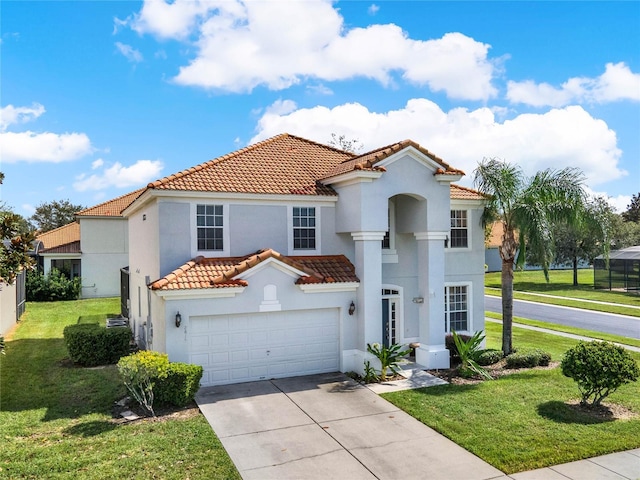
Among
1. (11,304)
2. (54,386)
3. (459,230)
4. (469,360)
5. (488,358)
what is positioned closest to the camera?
(54,386)

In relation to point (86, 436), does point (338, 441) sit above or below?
below

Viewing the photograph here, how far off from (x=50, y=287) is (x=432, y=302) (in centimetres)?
2842

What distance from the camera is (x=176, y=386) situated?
1250cm

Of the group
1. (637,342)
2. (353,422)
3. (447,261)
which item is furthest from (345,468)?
(637,342)

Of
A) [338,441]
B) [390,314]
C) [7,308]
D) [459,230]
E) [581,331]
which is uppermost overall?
[459,230]

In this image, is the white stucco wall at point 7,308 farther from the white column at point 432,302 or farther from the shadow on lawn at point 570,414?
the shadow on lawn at point 570,414

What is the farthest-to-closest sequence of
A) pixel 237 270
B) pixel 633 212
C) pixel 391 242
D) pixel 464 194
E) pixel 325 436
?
pixel 633 212 < pixel 464 194 < pixel 391 242 < pixel 237 270 < pixel 325 436

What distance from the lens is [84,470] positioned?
363 inches

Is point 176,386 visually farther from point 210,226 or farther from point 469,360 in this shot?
point 469,360

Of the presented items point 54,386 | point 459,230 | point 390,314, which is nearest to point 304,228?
point 390,314

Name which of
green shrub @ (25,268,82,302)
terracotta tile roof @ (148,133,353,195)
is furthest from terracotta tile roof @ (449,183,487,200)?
green shrub @ (25,268,82,302)

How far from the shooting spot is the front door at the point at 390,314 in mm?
18062

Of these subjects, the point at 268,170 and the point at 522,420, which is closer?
the point at 522,420

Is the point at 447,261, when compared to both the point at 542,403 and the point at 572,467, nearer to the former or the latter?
the point at 542,403
